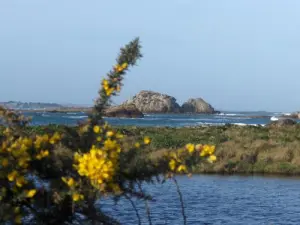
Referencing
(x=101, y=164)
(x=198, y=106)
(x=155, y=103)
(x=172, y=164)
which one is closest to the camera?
(x=101, y=164)

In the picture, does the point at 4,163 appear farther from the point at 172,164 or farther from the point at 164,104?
the point at 164,104

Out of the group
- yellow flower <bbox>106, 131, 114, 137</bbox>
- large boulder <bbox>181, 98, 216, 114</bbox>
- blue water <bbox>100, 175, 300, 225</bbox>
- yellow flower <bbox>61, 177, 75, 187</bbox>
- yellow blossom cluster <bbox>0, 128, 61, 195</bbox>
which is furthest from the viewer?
large boulder <bbox>181, 98, 216, 114</bbox>

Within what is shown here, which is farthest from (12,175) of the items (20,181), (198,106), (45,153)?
(198,106)

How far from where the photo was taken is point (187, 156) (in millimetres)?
3822

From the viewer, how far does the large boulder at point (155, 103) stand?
168125mm

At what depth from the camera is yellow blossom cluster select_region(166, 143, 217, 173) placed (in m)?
3.78

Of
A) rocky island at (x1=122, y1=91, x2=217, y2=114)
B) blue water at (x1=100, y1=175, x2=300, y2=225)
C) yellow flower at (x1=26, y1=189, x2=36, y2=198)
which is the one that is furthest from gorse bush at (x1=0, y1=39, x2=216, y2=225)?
rocky island at (x1=122, y1=91, x2=217, y2=114)

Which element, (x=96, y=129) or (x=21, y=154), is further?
(x=96, y=129)

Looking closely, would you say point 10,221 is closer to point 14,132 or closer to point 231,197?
point 14,132

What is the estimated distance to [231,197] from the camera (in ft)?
69.5

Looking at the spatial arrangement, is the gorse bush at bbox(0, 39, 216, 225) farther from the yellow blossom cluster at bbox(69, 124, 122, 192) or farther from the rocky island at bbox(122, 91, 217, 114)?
the rocky island at bbox(122, 91, 217, 114)

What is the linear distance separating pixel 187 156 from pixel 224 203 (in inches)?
644

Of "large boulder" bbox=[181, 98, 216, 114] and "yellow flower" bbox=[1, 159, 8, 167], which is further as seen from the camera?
"large boulder" bbox=[181, 98, 216, 114]

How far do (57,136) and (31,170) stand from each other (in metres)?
0.27
